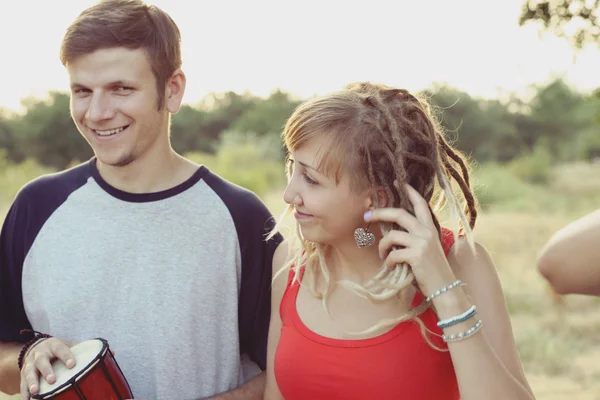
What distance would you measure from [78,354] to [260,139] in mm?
17586

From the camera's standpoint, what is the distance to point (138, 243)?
2855mm

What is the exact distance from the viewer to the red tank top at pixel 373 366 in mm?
2469

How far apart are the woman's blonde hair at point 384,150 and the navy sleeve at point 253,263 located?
431 millimetres

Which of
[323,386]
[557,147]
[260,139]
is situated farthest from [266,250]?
[557,147]

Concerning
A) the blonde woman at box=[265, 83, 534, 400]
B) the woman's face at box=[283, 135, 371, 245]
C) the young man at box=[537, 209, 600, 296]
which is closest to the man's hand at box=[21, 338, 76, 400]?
the blonde woman at box=[265, 83, 534, 400]

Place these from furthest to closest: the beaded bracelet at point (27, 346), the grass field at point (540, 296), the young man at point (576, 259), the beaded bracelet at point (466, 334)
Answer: the grass field at point (540, 296) → the beaded bracelet at point (27, 346) → the beaded bracelet at point (466, 334) → the young man at point (576, 259)

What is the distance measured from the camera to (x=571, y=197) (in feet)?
62.4

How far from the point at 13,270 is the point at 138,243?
48cm

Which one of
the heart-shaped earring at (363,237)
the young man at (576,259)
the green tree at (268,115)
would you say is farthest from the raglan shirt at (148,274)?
the green tree at (268,115)

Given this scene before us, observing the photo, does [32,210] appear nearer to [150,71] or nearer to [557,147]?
[150,71]

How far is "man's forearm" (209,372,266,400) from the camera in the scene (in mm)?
2883

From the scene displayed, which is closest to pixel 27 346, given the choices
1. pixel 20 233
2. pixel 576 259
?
pixel 20 233

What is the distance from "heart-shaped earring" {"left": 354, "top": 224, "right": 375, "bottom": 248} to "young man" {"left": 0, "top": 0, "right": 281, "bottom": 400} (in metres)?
0.48

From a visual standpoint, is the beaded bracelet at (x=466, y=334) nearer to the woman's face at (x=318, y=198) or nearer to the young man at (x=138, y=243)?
the woman's face at (x=318, y=198)
